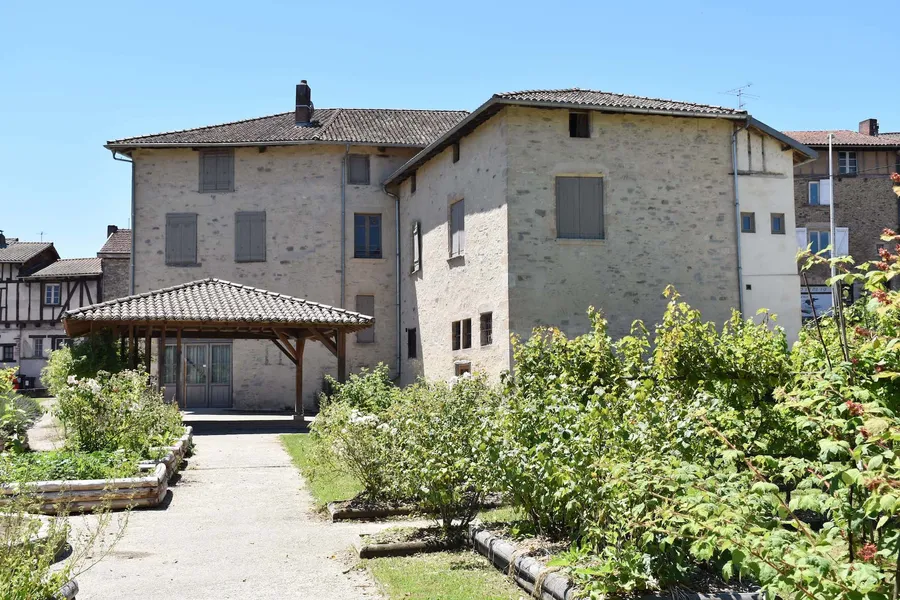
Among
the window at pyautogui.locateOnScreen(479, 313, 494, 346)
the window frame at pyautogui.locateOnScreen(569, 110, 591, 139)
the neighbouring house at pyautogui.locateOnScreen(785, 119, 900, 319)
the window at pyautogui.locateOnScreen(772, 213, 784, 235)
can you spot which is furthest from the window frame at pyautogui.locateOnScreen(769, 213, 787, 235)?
the neighbouring house at pyautogui.locateOnScreen(785, 119, 900, 319)

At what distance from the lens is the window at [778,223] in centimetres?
1855

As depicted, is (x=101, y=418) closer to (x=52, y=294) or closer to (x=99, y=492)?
(x=99, y=492)

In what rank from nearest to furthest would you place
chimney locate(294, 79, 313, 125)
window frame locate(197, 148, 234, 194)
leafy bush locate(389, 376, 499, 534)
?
1. leafy bush locate(389, 376, 499, 534)
2. window frame locate(197, 148, 234, 194)
3. chimney locate(294, 79, 313, 125)

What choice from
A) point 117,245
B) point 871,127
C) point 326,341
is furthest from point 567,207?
point 117,245

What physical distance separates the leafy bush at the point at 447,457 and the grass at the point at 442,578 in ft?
1.43

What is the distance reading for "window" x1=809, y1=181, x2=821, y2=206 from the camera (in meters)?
36.6

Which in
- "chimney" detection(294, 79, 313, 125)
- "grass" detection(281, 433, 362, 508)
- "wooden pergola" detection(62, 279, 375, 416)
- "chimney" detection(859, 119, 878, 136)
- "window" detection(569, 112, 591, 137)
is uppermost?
"chimney" detection(859, 119, 878, 136)

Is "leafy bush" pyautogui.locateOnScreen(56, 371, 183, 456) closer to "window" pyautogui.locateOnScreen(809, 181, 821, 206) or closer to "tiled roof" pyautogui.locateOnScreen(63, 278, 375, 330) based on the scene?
"tiled roof" pyautogui.locateOnScreen(63, 278, 375, 330)

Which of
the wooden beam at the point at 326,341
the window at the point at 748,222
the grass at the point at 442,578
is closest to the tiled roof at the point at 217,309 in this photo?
the wooden beam at the point at 326,341

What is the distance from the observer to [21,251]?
47.6 m

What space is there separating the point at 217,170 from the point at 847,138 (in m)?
27.1

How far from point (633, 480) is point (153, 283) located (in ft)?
74.6

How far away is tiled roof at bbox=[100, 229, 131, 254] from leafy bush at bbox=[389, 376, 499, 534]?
120ft

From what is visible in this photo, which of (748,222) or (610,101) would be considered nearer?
(610,101)
